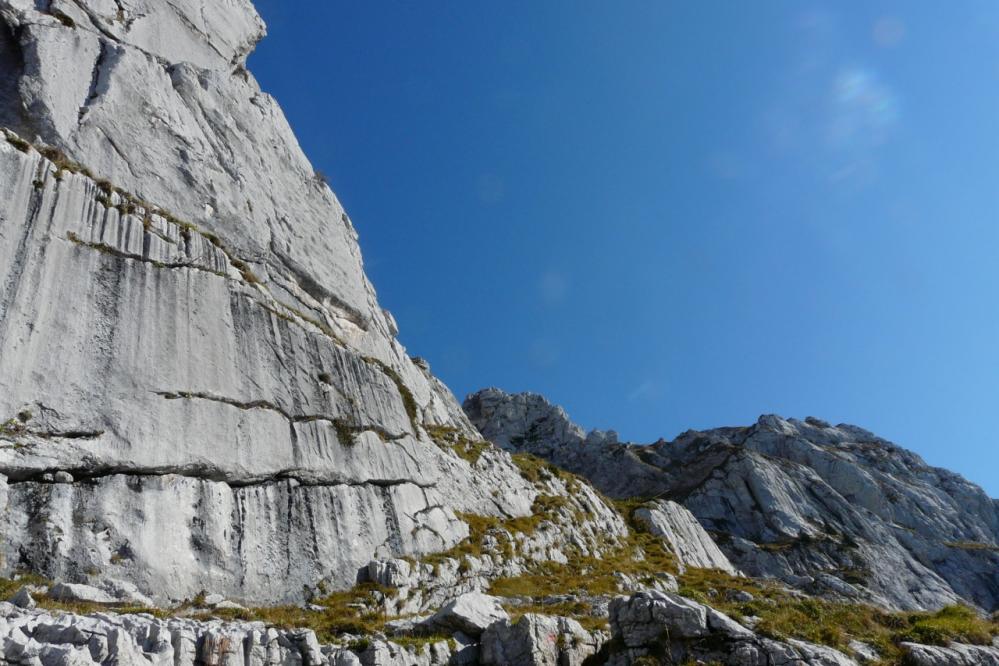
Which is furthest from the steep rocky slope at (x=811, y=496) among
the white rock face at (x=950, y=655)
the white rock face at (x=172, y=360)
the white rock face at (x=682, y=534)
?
the white rock face at (x=950, y=655)

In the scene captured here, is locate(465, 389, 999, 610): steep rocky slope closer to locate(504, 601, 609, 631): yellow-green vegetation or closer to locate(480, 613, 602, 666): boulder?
locate(504, 601, 609, 631): yellow-green vegetation

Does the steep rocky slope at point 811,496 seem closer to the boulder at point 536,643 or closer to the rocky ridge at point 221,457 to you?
the rocky ridge at point 221,457

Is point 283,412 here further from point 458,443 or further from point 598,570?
point 598,570

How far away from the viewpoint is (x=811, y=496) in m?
83.1

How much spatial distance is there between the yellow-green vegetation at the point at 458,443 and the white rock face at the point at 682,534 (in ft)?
64.3

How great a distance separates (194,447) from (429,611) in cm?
1252

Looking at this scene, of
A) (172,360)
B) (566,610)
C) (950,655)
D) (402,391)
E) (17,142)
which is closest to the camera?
(950,655)

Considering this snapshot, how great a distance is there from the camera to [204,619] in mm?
19516

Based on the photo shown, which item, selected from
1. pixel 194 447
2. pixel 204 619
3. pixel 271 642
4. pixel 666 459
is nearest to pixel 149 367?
pixel 194 447

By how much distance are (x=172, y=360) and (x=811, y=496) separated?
81.6 meters

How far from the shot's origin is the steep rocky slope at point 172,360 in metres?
22.4

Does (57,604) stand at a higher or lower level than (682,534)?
lower

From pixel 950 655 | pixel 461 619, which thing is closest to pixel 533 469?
pixel 461 619

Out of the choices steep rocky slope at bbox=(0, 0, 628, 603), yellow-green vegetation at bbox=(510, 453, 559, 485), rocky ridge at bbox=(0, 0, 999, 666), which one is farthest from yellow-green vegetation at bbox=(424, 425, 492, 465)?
yellow-green vegetation at bbox=(510, 453, 559, 485)
